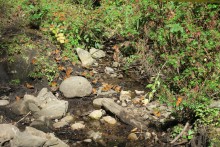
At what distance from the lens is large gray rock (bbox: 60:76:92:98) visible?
6008 mm

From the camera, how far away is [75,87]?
601cm

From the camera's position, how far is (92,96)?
20.4 feet

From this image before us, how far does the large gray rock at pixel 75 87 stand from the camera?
6.01m

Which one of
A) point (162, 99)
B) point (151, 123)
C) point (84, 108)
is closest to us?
point (162, 99)

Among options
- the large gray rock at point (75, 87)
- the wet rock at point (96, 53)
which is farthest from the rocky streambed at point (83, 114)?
the wet rock at point (96, 53)

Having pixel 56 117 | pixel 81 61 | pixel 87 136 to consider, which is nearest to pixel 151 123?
pixel 87 136

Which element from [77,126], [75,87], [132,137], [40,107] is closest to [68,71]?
[75,87]

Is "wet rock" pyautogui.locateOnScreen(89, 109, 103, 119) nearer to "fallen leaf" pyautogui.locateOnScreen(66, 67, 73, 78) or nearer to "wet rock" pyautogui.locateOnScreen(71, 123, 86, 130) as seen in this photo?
"wet rock" pyautogui.locateOnScreen(71, 123, 86, 130)

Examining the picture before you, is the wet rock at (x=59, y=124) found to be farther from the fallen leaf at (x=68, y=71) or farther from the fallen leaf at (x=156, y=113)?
the fallen leaf at (x=156, y=113)

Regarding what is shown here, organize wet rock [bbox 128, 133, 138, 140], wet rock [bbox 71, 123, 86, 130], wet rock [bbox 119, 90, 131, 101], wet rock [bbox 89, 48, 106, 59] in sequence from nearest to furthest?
wet rock [bbox 128, 133, 138, 140] < wet rock [bbox 71, 123, 86, 130] < wet rock [bbox 119, 90, 131, 101] < wet rock [bbox 89, 48, 106, 59]

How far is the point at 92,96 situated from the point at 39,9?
105 inches

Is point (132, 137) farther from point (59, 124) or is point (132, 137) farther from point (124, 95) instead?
point (124, 95)

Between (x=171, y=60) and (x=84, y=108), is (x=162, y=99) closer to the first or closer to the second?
(x=171, y=60)

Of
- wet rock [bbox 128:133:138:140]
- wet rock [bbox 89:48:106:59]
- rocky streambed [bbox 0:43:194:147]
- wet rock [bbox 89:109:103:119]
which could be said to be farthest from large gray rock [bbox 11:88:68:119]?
wet rock [bbox 89:48:106:59]
